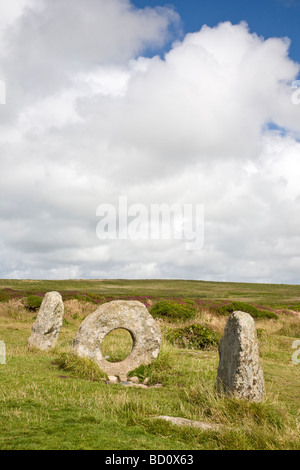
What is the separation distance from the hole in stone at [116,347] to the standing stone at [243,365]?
678 centimetres

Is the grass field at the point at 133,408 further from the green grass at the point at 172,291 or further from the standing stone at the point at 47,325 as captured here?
the green grass at the point at 172,291

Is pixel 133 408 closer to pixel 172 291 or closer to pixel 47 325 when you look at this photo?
pixel 47 325

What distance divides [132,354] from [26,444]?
8.68 m

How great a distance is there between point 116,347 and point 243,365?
9.46 meters

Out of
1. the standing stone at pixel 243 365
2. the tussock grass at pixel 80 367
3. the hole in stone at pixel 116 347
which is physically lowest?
the hole in stone at pixel 116 347

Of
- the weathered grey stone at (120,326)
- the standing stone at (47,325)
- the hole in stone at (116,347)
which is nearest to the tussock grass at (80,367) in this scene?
the weathered grey stone at (120,326)

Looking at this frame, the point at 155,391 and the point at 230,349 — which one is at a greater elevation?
the point at 230,349

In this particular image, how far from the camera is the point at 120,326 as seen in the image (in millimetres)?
14750

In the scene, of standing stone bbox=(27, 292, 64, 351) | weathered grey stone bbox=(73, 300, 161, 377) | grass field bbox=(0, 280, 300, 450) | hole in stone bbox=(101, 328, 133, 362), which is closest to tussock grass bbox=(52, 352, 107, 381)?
grass field bbox=(0, 280, 300, 450)

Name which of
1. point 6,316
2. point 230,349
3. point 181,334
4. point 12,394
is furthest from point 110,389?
point 6,316

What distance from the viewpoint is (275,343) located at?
70.6ft

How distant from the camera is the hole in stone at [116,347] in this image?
16.3m
